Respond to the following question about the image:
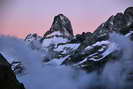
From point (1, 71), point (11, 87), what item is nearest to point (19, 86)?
point (11, 87)

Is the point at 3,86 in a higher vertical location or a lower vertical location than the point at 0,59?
lower

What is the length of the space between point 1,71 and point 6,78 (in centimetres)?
301

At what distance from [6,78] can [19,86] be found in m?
6.06

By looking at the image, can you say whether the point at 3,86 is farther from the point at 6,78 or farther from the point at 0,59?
the point at 0,59

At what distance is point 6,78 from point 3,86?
4.68 feet

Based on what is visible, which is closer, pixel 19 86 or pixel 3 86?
pixel 3 86

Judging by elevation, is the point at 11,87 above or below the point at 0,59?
below

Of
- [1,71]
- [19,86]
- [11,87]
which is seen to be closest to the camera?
[1,71]

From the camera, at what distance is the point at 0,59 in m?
58.7

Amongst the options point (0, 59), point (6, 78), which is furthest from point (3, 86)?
point (0, 59)

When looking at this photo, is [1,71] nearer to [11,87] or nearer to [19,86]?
[11,87]

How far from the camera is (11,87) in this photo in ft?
189

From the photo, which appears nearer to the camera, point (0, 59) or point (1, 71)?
point (1, 71)

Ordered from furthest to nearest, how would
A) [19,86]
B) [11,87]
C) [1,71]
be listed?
[19,86] < [11,87] < [1,71]
